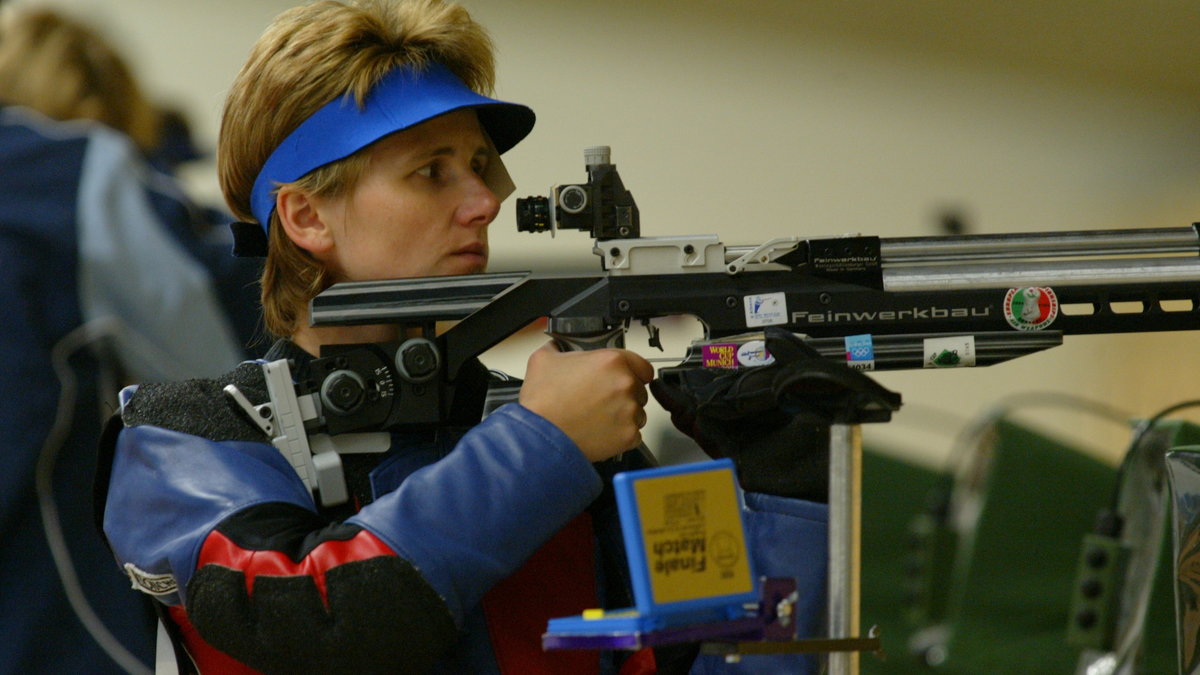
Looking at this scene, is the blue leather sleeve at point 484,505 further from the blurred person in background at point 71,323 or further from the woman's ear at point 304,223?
the blurred person in background at point 71,323

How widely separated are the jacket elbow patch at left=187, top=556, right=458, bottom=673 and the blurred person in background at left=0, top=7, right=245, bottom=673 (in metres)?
0.94

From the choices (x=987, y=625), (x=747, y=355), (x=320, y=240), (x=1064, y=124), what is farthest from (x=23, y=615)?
(x=1064, y=124)

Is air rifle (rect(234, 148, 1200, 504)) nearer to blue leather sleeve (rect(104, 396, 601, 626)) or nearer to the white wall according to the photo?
blue leather sleeve (rect(104, 396, 601, 626))

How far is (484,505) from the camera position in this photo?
1.13 metres

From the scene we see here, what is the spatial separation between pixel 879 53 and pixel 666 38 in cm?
74

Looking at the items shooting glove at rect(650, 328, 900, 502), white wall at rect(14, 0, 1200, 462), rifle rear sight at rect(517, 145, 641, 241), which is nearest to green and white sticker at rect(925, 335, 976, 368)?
shooting glove at rect(650, 328, 900, 502)

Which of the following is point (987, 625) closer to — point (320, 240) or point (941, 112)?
point (320, 240)

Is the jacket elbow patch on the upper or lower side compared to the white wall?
lower

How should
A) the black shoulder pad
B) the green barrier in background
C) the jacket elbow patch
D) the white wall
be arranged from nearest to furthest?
the jacket elbow patch
the black shoulder pad
the green barrier in background
the white wall

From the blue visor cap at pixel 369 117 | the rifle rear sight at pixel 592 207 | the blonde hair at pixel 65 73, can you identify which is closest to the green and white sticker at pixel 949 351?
the rifle rear sight at pixel 592 207

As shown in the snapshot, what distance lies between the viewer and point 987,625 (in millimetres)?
2549

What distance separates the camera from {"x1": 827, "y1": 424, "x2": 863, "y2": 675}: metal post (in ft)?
3.17

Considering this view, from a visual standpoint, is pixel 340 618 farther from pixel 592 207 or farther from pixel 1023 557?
pixel 1023 557

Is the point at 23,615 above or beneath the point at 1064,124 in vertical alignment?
beneath
